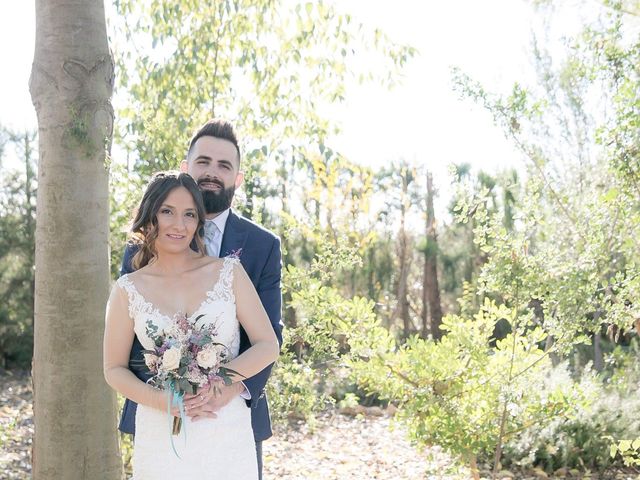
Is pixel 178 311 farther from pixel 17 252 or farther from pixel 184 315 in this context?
pixel 17 252

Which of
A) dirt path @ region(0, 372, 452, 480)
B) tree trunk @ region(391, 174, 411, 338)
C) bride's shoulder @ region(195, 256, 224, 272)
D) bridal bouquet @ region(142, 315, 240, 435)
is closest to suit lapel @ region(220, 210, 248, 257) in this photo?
bride's shoulder @ region(195, 256, 224, 272)

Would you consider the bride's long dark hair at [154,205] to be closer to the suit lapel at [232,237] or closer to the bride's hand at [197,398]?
the suit lapel at [232,237]

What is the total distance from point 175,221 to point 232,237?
41 centimetres

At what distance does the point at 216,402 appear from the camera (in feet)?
8.21

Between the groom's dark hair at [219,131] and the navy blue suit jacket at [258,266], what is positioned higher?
the groom's dark hair at [219,131]

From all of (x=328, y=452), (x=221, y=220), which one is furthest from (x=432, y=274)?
(x=221, y=220)

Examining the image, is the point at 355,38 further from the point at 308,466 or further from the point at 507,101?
the point at 308,466

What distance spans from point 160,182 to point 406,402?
2.36 meters

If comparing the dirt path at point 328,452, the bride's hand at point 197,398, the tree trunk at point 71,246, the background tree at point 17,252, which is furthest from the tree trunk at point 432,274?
the bride's hand at point 197,398

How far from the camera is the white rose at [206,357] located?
2.28 metres

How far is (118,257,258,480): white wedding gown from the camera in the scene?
252 centimetres

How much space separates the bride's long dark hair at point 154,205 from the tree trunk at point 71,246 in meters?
0.95

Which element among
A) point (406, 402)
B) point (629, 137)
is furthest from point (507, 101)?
point (406, 402)

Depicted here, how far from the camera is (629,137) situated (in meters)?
4.11
